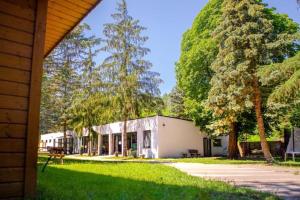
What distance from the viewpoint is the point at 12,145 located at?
4.25m

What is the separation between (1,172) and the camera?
4.09 m

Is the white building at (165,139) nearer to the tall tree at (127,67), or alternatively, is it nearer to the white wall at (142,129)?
the white wall at (142,129)

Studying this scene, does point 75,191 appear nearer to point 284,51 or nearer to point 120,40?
point 284,51

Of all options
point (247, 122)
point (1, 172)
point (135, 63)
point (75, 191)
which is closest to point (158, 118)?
point (135, 63)

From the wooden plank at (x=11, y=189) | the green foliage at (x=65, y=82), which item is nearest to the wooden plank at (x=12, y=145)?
the wooden plank at (x=11, y=189)

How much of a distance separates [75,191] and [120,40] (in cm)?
2414

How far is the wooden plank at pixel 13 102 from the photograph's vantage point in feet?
13.9

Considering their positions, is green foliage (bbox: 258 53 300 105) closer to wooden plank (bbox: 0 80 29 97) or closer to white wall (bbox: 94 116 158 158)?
wooden plank (bbox: 0 80 29 97)

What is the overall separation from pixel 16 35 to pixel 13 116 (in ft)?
3.46

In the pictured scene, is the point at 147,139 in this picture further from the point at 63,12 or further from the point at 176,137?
the point at 63,12

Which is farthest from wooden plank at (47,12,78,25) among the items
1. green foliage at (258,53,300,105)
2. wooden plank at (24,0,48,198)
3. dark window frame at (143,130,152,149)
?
dark window frame at (143,130,152,149)

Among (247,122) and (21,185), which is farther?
(247,122)

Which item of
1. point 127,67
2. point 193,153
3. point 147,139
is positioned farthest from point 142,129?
point 127,67

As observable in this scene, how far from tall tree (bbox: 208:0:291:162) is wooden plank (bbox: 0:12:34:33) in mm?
15651
